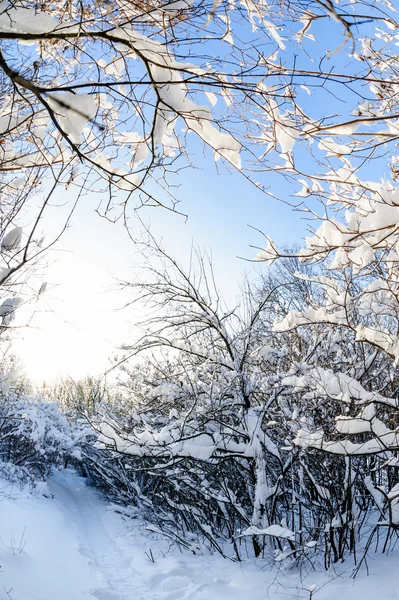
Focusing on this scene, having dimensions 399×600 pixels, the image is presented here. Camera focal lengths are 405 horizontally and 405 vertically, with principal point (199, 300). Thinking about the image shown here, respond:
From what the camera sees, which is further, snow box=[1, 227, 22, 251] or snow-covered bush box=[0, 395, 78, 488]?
snow-covered bush box=[0, 395, 78, 488]

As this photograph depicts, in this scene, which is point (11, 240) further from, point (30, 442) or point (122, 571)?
point (30, 442)

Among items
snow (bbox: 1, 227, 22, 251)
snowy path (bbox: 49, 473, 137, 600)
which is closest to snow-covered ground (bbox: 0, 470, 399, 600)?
snowy path (bbox: 49, 473, 137, 600)

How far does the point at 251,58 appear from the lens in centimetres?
189

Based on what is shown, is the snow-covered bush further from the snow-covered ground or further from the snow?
the snow

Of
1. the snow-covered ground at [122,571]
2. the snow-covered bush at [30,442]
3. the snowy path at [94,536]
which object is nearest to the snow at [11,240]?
the snow-covered ground at [122,571]

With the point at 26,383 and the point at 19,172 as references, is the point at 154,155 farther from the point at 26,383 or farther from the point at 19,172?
the point at 26,383

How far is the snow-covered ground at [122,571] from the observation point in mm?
3568

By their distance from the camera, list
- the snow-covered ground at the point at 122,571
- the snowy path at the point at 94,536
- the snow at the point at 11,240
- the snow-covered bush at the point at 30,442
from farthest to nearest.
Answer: the snow-covered bush at the point at 30,442
the snowy path at the point at 94,536
the snow-covered ground at the point at 122,571
the snow at the point at 11,240

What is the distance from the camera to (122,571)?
232 inches

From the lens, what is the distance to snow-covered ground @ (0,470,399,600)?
11.7ft

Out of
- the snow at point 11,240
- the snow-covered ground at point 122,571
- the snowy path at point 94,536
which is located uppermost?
the snow at point 11,240

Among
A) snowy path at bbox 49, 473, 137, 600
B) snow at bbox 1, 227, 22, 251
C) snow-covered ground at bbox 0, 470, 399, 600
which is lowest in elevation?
snowy path at bbox 49, 473, 137, 600

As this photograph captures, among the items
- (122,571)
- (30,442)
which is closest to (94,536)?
(122,571)

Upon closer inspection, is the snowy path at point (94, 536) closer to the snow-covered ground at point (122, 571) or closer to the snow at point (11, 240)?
the snow-covered ground at point (122, 571)
